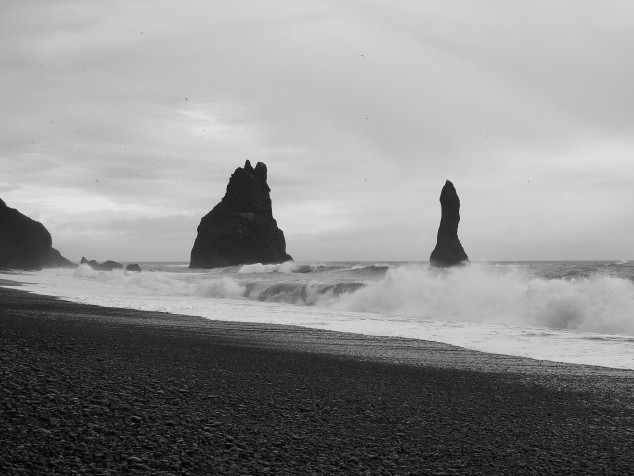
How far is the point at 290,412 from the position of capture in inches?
187

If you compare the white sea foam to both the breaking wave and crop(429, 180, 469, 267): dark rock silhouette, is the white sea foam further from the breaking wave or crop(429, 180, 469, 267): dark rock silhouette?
crop(429, 180, 469, 267): dark rock silhouette

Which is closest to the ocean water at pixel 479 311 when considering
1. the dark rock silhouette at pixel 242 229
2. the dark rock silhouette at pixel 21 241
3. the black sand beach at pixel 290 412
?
the black sand beach at pixel 290 412

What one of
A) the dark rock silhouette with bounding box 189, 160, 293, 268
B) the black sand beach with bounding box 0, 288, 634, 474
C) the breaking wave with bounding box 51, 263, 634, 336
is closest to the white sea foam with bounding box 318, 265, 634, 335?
the breaking wave with bounding box 51, 263, 634, 336

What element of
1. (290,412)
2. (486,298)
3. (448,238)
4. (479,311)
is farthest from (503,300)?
(448,238)

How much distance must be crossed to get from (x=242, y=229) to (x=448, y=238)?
103 ft

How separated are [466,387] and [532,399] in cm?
77

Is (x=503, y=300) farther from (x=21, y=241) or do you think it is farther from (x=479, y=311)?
(x=21, y=241)

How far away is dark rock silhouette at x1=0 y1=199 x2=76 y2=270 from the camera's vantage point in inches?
3108

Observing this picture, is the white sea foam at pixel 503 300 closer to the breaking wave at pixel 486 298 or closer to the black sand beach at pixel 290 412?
the breaking wave at pixel 486 298

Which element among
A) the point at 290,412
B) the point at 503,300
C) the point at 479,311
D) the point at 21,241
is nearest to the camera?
the point at 290,412

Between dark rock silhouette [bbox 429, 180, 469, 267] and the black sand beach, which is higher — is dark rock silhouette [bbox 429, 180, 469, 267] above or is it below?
above

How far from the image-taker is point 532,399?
5.96 meters

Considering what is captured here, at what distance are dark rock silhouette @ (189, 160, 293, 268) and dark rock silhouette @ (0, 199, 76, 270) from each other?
74.7ft

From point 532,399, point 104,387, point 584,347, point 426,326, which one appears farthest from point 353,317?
point 104,387
